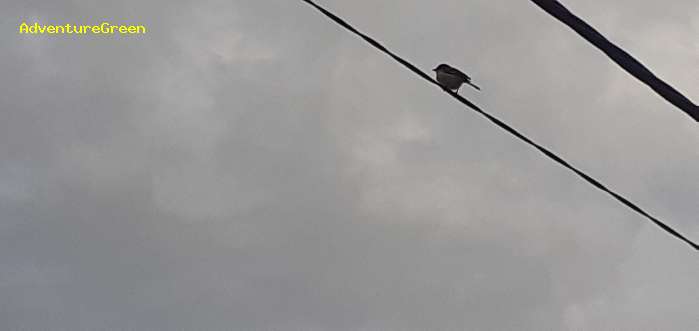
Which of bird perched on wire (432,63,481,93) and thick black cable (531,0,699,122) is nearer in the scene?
thick black cable (531,0,699,122)

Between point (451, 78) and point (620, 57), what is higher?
point (451, 78)

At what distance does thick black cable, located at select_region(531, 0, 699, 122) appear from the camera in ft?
23.9

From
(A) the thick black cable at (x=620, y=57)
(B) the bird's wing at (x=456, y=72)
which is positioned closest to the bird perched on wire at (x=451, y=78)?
(B) the bird's wing at (x=456, y=72)

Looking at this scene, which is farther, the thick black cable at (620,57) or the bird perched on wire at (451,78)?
the bird perched on wire at (451,78)

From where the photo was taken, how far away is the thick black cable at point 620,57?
7.27 m

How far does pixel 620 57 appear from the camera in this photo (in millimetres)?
7555

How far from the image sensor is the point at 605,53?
755 centimetres

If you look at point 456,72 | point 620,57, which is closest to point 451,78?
point 456,72

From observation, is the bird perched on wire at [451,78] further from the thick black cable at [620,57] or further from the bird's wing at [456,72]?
the thick black cable at [620,57]

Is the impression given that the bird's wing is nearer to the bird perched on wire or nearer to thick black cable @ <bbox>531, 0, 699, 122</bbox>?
the bird perched on wire

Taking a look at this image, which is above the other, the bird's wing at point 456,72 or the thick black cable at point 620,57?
the bird's wing at point 456,72

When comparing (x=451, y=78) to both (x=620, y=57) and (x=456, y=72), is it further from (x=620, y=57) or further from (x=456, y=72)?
(x=620, y=57)

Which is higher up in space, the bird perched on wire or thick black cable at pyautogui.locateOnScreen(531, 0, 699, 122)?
the bird perched on wire

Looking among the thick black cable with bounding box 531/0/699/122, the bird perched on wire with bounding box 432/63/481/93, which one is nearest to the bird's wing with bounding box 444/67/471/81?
the bird perched on wire with bounding box 432/63/481/93
